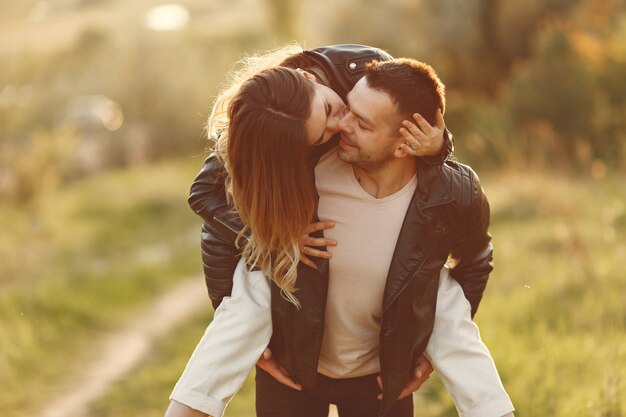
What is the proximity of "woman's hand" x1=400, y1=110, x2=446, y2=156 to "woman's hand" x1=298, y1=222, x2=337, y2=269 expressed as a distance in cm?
34

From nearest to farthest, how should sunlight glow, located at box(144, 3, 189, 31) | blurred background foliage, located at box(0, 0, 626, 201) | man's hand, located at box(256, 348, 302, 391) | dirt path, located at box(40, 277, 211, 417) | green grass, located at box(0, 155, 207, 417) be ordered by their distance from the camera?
man's hand, located at box(256, 348, 302, 391) → dirt path, located at box(40, 277, 211, 417) → green grass, located at box(0, 155, 207, 417) → blurred background foliage, located at box(0, 0, 626, 201) → sunlight glow, located at box(144, 3, 189, 31)

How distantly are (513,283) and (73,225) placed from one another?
16.6ft

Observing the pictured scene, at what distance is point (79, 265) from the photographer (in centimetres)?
751

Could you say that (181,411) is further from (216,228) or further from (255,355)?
(216,228)

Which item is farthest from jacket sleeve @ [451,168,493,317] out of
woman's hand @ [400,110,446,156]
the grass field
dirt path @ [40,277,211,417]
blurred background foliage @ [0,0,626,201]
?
blurred background foliage @ [0,0,626,201]

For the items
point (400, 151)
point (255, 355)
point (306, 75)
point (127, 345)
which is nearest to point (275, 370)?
point (255, 355)

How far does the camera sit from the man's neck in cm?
268

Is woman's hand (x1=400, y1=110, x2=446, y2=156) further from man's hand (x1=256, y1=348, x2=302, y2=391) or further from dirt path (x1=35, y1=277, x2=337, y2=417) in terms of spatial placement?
dirt path (x1=35, y1=277, x2=337, y2=417)

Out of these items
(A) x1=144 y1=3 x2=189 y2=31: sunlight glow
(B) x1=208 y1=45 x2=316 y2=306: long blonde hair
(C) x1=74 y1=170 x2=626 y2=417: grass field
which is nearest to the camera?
(B) x1=208 y1=45 x2=316 y2=306: long blonde hair

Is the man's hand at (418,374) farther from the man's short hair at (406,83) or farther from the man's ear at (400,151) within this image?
the man's short hair at (406,83)

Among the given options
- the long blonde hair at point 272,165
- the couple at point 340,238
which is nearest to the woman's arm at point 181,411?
the couple at point 340,238

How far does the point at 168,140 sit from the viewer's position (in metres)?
13.6

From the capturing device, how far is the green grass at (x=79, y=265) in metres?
5.60

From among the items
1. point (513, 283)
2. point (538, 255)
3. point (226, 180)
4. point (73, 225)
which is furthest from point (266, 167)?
point (73, 225)
